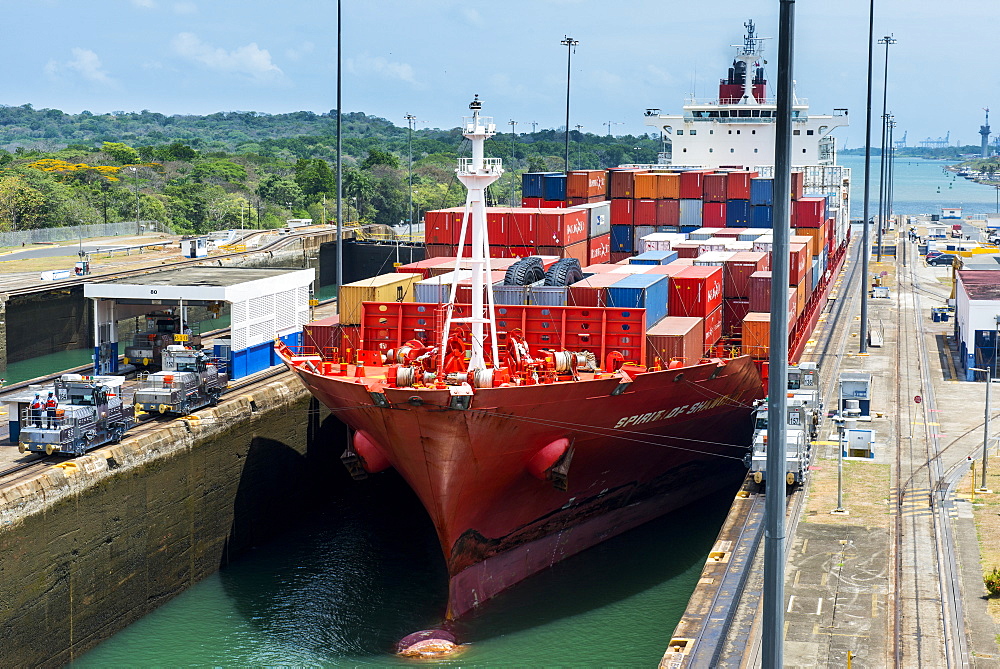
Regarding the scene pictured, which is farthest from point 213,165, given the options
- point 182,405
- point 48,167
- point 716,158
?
point 182,405

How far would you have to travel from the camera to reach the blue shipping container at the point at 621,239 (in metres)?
53.7

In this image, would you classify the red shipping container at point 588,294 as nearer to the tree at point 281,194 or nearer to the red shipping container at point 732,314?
the red shipping container at point 732,314

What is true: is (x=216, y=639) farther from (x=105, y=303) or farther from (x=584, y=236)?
(x=584, y=236)

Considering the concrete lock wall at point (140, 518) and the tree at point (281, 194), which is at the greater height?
Answer: the tree at point (281, 194)

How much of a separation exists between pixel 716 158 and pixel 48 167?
9129cm

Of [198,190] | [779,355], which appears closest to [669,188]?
[779,355]

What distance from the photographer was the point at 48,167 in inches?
5433

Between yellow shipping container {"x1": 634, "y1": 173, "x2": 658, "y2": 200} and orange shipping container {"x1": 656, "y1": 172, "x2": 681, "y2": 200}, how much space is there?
0.82 ft

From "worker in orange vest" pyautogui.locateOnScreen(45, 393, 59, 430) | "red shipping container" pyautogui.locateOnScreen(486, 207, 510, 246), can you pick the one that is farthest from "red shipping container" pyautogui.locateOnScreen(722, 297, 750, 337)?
"worker in orange vest" pyautogui.locateOnScreen(45, 393, 59, 430)

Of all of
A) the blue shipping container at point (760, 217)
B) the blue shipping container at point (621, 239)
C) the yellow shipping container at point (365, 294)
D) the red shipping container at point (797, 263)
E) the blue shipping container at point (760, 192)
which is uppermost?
the blue shipping container at point (760, 192)

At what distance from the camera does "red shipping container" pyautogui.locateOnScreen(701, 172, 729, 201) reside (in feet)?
179

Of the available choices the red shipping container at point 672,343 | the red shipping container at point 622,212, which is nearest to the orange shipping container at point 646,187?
the red shipping container at point 622,212

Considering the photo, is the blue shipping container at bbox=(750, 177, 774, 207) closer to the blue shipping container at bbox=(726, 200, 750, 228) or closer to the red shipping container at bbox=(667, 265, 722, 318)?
the blue shipping container at bbox=(726, 200, 750, 228)

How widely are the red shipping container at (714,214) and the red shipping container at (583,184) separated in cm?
509
